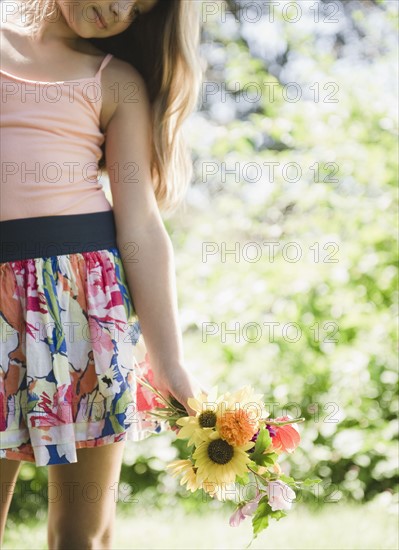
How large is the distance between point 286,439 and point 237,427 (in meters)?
0.12

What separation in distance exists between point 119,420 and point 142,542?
150cm

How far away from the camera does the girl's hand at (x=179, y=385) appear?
170 centimetres

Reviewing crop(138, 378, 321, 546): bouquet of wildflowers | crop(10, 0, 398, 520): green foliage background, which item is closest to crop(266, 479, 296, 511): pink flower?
crop(138, 378, 321, 546): bouquet of wildflowers

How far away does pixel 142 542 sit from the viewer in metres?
3.00

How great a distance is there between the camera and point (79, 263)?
5.70 ft

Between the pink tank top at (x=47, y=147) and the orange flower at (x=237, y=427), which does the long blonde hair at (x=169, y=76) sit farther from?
the orange flower at (x=237, y=427)

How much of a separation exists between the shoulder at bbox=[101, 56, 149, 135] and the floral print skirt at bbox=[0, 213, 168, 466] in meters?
0.30

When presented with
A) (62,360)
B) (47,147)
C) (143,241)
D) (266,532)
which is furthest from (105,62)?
(266,532)

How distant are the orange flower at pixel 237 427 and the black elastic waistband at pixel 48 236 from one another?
49cm

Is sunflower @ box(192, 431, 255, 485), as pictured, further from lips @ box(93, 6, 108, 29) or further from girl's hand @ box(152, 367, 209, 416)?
lips @ box(93, 6, 108, 29)

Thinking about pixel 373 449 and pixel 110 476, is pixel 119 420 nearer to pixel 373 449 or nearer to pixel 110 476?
pixel 110 476

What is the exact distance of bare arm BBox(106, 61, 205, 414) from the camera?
178 centimetres

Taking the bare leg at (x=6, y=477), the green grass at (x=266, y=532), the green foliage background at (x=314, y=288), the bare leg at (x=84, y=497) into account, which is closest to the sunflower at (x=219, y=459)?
the bare leg at (x=84, y=497)

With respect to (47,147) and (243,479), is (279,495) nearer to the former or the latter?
(243,479)
